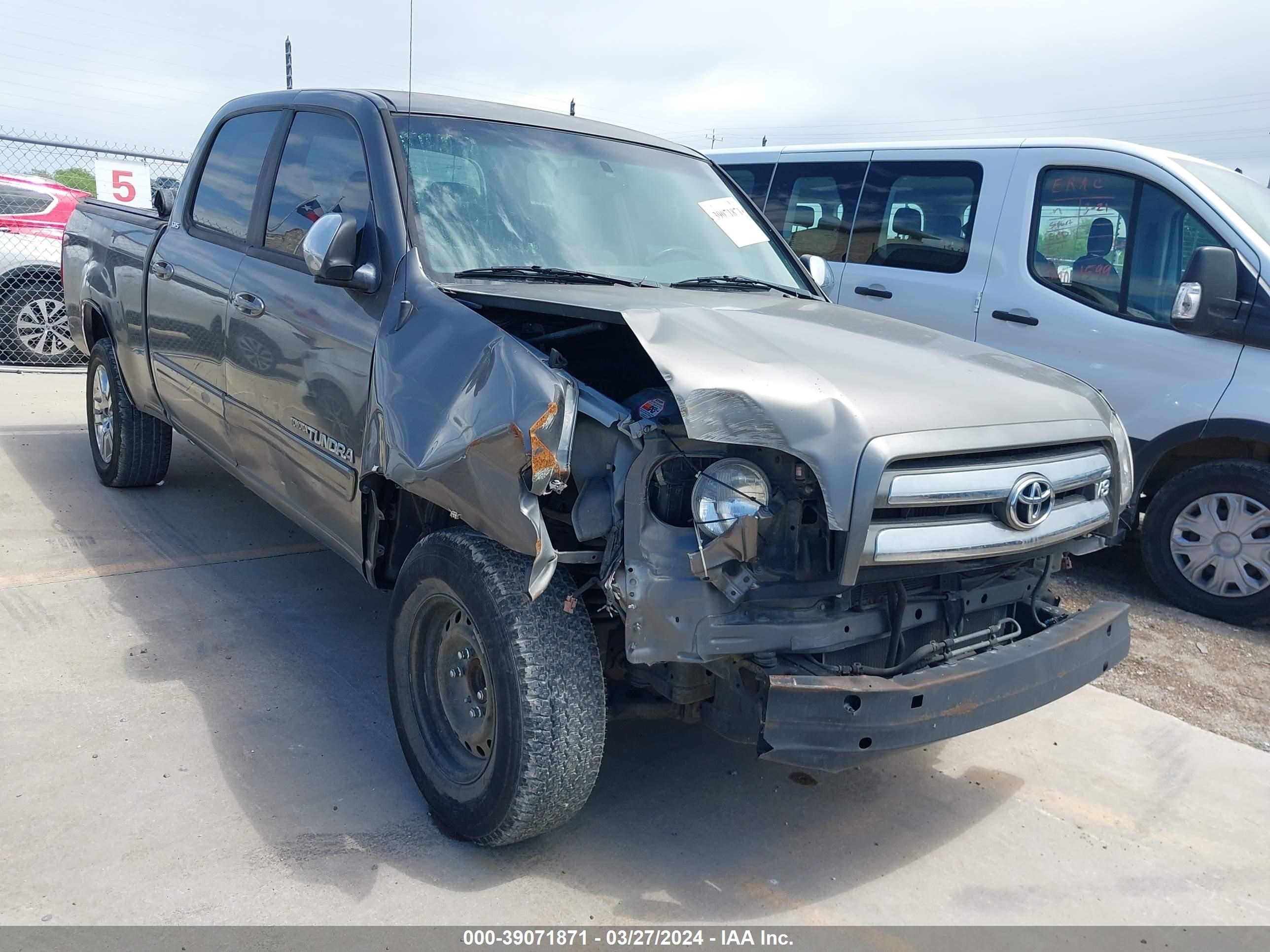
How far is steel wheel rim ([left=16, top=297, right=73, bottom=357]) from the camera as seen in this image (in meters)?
9.35

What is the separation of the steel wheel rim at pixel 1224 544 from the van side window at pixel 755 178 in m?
3.55

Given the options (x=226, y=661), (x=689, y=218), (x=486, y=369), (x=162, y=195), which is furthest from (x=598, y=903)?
(x=162, y=195)

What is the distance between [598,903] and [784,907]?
50cm

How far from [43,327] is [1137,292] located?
29.6ft

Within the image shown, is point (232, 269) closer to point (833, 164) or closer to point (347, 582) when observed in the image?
point (347, 582)

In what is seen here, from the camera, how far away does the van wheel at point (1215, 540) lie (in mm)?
4895

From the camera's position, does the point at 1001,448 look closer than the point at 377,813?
Yes

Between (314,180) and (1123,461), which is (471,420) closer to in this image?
(314,180)

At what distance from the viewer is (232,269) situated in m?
4.25

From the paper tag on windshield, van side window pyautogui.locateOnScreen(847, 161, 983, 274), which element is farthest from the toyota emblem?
van side window pyautogui.locateOnScreen(847, 161, 983, 274)

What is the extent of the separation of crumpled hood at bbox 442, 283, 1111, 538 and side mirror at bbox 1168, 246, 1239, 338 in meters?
1.98

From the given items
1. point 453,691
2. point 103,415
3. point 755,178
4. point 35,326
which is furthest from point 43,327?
point 453,691

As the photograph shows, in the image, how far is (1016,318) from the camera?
5.73 m

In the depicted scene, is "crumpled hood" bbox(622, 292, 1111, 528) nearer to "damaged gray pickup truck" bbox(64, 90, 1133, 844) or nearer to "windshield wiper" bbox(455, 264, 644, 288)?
"damaged gray pickup truck" bbox(64, 90, 1133, 844)
